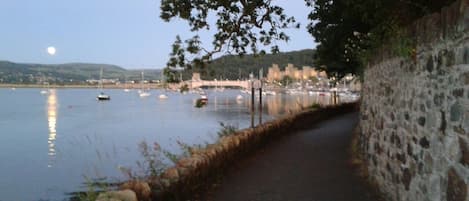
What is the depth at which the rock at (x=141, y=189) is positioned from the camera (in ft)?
22.7

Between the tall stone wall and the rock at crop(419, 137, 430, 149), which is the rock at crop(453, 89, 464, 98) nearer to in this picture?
the tall stone wall

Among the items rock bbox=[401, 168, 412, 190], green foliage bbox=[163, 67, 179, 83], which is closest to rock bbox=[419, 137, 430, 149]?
rock bbox=[401, 168, 412, 190]

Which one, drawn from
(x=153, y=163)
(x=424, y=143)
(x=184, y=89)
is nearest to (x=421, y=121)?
(x=424, y=143)

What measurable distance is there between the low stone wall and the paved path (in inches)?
12.5

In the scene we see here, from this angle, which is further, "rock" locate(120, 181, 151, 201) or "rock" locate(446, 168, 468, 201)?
"rock" locate(120, 181, 151, 201)

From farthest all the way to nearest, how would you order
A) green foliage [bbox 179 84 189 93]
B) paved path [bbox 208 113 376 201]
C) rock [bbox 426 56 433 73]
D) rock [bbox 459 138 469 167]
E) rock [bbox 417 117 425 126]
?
green foliage [bbox 179 84 189 93] < paved path [bbox 208 113 376 201] < rock [bbox 417 117 425 126] < rock [bbox 426 56 433 73] < rock [bbox 459 138 469 167]

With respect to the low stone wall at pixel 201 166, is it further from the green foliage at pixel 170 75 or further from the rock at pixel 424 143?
the rock at pixel 424 143

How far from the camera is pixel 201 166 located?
9.48 meters

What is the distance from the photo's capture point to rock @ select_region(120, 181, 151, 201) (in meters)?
6.91

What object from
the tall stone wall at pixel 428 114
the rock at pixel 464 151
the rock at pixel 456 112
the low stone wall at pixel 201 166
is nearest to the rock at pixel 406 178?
the tall stone wall at pixel 428 114

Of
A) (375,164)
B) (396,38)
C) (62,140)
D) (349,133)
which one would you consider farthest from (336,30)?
(62,140)

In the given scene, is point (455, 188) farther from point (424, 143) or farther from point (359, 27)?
point (359, 27)

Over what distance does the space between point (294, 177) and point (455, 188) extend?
19.5ft

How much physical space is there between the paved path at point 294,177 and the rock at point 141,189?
1.85 m
